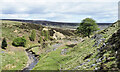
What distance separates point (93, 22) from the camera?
48500 mm

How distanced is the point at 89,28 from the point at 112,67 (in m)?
38.4

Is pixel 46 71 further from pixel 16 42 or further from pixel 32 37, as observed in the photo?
pixel 32 37

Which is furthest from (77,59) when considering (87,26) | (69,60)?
(87,26)

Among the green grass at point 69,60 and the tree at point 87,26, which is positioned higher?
the tree at point 87,26

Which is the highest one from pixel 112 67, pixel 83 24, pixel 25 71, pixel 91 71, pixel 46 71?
pixel 83 24

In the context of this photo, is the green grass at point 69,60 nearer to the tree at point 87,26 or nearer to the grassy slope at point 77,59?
the grassy slope at point 77,59

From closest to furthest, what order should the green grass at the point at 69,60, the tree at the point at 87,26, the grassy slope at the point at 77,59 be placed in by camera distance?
the grassy slope at the point at 77,59
the green grass at the point at 69,60
the tree at the point at 87,26

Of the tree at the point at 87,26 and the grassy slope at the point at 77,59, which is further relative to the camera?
the tree at the point at 87,26

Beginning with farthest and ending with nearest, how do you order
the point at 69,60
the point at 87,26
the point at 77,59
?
1. the point at 87,26
2. the point at 69,60
3. the point at 77,59

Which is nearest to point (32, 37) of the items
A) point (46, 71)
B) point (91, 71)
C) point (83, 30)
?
point (83, 30)

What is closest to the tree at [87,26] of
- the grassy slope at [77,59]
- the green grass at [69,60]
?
the green grass at [69,60]

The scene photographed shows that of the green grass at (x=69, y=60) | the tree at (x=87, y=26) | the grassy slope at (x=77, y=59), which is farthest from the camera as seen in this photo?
the tree at (x=87, y=26)

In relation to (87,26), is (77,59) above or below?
below

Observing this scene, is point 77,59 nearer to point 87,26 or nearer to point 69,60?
point 69,60
